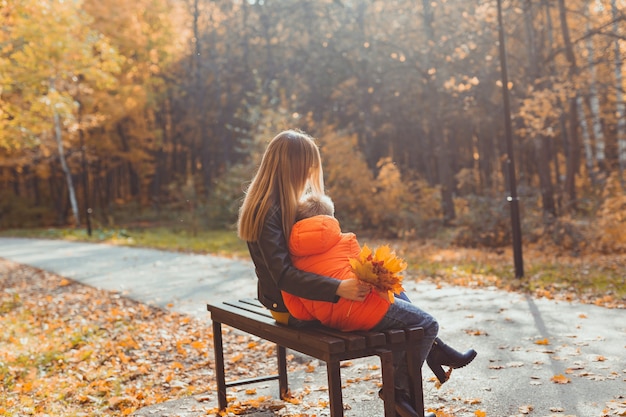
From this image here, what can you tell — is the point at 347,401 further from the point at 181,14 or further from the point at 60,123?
the point at 181,14

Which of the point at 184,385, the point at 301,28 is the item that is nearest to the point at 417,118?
the point at 301,28

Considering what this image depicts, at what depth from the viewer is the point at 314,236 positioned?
3.45 meters

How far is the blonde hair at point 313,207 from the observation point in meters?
3.60

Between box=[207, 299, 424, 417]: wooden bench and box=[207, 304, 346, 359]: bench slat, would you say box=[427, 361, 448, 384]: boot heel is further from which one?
box=[207, 304, 346, 359]: bench slat

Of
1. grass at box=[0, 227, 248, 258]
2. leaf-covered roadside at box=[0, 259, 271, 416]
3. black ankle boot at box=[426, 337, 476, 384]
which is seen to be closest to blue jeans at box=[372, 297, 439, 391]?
black ankle boot at box=[426, 337, 476, 384]

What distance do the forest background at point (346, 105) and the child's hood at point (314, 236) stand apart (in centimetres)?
947

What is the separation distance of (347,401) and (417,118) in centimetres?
2571

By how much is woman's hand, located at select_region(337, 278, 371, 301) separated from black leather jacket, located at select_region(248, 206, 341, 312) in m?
0.04

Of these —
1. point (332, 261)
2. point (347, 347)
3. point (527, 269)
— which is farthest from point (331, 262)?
point (527, 269)

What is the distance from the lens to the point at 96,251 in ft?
62.1

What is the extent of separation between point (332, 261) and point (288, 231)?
1.01 feet

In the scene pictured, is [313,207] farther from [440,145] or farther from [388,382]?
[440,145]

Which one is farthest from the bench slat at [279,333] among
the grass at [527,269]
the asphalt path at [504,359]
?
the grass at [527,269]

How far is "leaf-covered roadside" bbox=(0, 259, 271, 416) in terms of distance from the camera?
522cm
